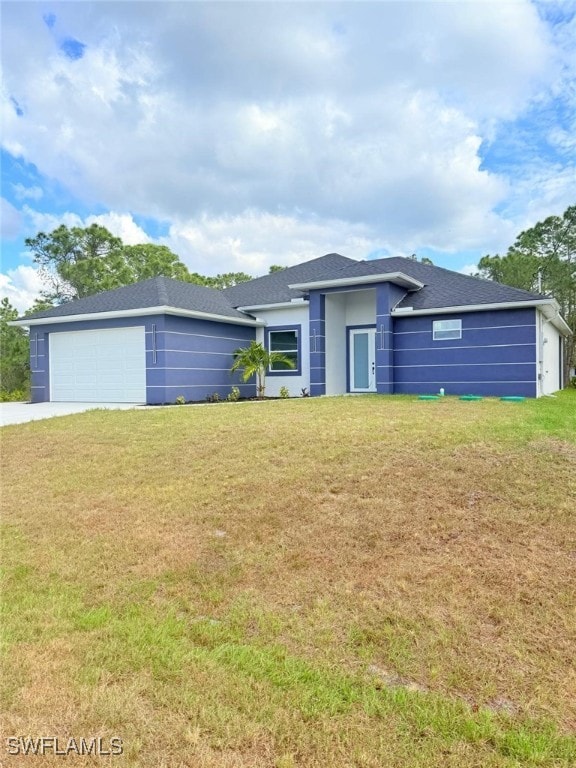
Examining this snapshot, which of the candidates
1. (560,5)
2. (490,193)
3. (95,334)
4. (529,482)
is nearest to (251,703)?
(529,482)

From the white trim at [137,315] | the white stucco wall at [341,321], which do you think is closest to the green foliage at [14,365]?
the white trim at [137,315]

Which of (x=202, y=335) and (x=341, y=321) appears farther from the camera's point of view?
(x=341, y=321)

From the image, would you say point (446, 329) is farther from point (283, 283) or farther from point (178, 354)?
point (178, 354)

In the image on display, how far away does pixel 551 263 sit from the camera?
98.5 feet

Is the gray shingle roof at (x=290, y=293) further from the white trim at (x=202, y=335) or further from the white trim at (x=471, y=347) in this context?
the white trim at (x=471, y=347)

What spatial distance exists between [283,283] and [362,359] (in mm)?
4823

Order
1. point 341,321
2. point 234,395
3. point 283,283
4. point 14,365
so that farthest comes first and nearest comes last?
1. point 14,365
2. point 283,283
3. point 341,321
4. point 234,395

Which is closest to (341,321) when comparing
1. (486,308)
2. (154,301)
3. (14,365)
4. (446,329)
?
(446,329)

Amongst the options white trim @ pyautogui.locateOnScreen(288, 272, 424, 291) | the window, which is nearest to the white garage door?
the window

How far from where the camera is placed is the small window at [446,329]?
15461 mm

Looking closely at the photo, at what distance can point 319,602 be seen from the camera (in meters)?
3.53

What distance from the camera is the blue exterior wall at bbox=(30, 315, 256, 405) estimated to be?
15375mm

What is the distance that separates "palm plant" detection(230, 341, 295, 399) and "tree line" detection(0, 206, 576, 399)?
15.4 m

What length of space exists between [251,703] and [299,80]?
Answer: 12.9 meters
